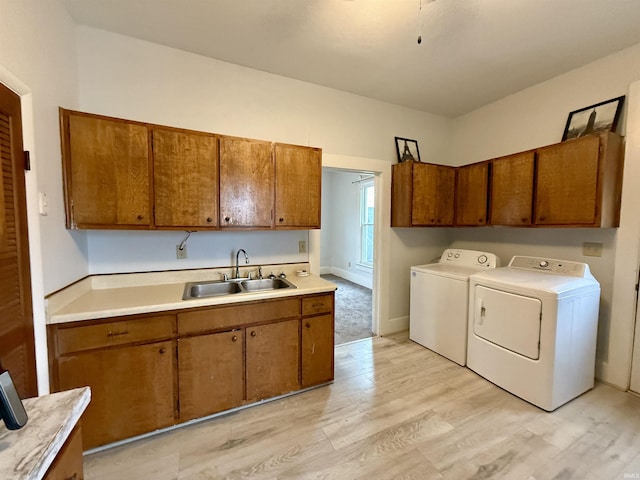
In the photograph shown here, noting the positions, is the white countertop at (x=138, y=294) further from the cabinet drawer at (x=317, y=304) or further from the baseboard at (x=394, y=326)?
the baseboard at (x=394, y=326)

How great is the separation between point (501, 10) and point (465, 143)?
1.96 m

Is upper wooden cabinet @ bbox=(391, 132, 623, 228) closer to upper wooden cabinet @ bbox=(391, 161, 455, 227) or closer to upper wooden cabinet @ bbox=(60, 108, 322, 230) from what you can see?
upper wooden cabinet @ bbox=(391, 161, 455, 227)

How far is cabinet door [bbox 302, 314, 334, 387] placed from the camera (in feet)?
7.33

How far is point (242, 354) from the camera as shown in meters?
2.00

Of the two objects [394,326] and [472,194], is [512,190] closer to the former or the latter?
[472,194]

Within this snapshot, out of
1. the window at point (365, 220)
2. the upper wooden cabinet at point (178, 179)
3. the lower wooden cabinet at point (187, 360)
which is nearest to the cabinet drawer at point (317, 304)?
the lower wooden cabinet at point (187, 360)

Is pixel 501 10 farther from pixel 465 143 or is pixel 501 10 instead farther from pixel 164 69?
pixel 164 69

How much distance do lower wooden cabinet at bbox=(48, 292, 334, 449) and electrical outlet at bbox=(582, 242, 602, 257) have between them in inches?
96.0

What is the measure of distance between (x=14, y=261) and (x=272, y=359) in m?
1.60

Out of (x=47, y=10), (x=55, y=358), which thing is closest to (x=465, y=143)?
(x=47, y=10)

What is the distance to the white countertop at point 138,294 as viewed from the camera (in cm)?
160

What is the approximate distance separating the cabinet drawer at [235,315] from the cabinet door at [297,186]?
0.71 metres

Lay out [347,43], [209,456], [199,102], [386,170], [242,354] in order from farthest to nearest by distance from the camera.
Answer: [386,170], [199,102], [347,43], [242,354], [209,456]

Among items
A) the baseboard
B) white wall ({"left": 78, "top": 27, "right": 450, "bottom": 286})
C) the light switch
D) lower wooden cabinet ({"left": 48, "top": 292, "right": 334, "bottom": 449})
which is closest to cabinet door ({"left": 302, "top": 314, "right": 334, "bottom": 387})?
lower wooden cabinet ({"left": 48, "top": 292, "right": 334, "bottom": 449})
